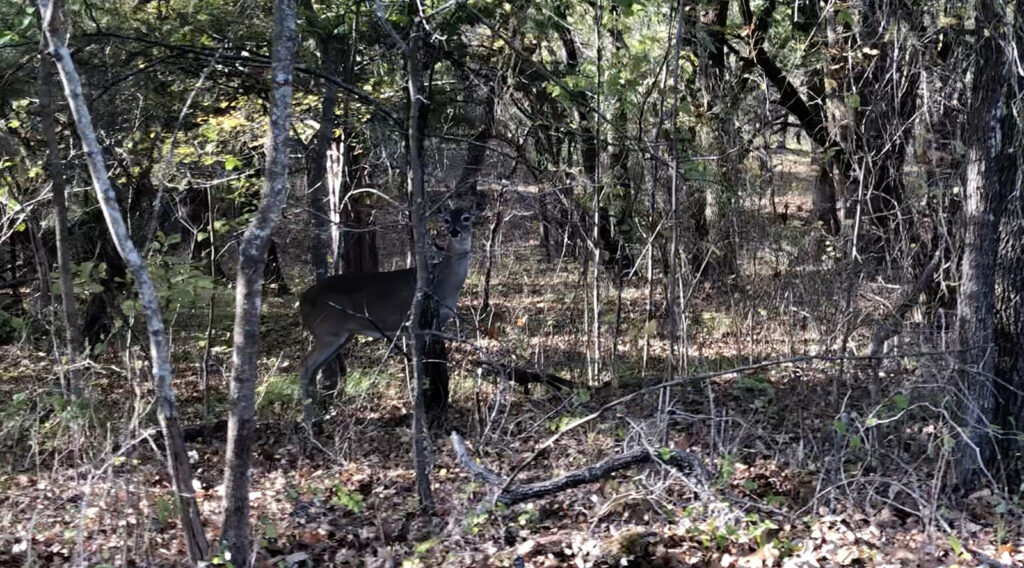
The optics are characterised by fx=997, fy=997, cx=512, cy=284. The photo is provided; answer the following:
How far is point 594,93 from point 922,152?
305cm

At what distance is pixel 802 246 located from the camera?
382 inches

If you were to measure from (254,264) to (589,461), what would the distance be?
126 inches

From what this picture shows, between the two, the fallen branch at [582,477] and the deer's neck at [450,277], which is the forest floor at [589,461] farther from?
the deer's neck at [450,277]

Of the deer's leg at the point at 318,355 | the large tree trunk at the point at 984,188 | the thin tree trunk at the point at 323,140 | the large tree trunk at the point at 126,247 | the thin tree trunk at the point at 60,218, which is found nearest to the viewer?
the large tree trunk at the point at 126,247

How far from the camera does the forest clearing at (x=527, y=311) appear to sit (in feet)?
18.4

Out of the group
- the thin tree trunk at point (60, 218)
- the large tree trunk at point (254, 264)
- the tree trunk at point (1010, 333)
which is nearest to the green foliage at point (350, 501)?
the large tree trunk at point (254, 264)

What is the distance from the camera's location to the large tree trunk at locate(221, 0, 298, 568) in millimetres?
4906

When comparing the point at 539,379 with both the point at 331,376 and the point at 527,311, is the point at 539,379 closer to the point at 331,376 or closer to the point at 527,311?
the point at 331,376

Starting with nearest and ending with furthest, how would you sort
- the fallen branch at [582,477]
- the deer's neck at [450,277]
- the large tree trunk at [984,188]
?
the fallen branch at [582,477] → the large tree trunk at [984,188] → the deer's neck at [450,277]

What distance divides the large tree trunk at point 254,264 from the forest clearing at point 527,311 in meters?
0.02

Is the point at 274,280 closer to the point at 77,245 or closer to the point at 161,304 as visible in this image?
the point at 77,245

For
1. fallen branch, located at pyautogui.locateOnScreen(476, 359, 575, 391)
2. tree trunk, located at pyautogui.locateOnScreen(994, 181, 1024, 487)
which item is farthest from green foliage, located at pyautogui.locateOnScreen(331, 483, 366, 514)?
tree trunk, located at pyautogui.locateOnScreen(994, 181, 1024, 487)

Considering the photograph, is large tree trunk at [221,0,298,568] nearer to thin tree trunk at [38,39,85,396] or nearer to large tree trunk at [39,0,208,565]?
large tree trunk at [39,0,208,565]

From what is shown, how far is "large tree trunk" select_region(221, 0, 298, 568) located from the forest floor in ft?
1.54
